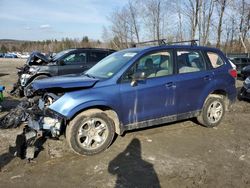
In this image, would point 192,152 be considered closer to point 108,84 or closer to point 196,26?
point 108,84

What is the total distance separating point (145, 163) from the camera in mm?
4574

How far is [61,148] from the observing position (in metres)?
5.21

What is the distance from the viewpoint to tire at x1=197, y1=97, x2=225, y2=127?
6316 mm

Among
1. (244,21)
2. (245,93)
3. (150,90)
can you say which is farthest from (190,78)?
(244,21)

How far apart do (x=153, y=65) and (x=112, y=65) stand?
0.80 metres

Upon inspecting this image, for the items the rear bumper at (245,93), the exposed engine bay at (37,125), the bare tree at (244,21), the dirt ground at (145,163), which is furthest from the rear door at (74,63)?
the bare tree at (244,21)

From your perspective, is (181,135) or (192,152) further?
(181,135)

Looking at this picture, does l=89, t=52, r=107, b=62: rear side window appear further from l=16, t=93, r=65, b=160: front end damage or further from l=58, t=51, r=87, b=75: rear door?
l=16, t=93, r=65, b=160: front end damage

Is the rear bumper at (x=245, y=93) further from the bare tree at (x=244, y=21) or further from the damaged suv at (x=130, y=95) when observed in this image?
the bare tree at (x=244, y=21)

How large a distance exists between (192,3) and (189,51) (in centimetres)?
2411

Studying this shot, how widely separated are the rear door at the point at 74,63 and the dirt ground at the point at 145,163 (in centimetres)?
495

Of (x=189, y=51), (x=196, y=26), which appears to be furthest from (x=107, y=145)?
(x=196, y=26)

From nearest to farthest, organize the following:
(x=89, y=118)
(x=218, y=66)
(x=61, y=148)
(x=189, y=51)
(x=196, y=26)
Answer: (x=89, y=118) → (x=61, y=148) → (x=189, y=51) → (x=218, y=66) → (x=196, y=26)

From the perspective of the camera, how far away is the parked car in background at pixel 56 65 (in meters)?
10.4
